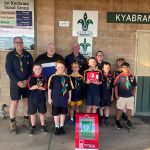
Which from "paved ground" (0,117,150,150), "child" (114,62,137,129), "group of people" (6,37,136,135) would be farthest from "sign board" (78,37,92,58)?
"paved ground" (0,117,150,150)

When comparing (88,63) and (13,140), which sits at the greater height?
(88,63)

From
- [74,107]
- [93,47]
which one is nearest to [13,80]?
[74,107]

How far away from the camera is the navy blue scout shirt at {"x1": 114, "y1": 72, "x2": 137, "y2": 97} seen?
22.4 ft

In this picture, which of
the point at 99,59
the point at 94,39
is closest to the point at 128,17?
the point at 94,39

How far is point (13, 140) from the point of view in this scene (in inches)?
243

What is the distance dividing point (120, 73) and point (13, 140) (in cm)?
249

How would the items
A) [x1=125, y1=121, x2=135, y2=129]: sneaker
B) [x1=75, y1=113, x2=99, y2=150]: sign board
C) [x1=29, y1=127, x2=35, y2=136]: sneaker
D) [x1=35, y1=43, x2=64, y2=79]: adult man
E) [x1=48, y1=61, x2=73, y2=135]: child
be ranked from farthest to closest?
[x1=125, y1=121, x2=135, y2=129]: sneaker → [x1=35, y1=43, x2=64, y2=79]: adult man → [x1=29, y1=127, x2=35, y2=136]: sneaker → [x1=48, y1=61, x2=73, y2=135]: child → [x1=75, y1=113, x2=99, y2=150]: sign board

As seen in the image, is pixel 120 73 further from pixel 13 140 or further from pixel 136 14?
pixel 13 140

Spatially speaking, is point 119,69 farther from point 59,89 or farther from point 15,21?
point 15,21

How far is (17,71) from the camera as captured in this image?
21.2ft

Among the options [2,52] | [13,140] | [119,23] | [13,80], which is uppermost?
[119,23]

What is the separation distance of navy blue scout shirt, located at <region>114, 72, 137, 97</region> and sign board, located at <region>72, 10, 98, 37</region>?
1188mm

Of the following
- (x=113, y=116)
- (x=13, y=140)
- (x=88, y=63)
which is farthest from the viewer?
(x=113, y=116)

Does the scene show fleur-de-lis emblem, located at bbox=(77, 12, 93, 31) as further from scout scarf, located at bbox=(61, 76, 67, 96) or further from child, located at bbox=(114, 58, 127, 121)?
scout scarf, located at bbox=(61, 76, 67, 96)
